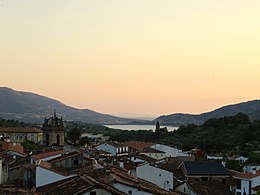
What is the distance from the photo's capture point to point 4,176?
1249 inches

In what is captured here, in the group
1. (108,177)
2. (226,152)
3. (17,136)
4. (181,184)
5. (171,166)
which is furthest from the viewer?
(17,136)

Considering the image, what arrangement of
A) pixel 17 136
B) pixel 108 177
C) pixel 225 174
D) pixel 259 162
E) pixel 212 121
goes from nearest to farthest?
pixel 108 177, pixel 225 174, pixel 259 162, pixel 17 136, pixel 212 121

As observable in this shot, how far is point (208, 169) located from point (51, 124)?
22.3 m

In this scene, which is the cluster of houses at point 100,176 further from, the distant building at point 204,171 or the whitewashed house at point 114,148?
the whitewashed house at point 114,148

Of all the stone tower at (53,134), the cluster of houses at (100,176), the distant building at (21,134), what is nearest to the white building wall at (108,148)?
the cluster of houses at (100,176)

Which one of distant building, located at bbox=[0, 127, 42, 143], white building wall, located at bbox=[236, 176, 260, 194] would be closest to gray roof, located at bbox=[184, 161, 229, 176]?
white building wall, located at bbox=[236, 176, 260, 194]

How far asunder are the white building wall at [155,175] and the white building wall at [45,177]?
31.6 feet

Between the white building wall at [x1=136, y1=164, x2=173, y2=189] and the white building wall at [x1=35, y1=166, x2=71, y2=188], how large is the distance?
31.6ft

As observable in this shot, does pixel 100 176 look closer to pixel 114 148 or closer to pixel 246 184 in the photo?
pixel 246 184

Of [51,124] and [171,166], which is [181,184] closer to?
[171,166]

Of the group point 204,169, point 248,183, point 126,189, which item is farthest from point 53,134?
point 126,189

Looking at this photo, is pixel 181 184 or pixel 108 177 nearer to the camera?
pixel 108 177

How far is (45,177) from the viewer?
25656mm

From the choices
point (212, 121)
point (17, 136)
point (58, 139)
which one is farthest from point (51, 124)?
point (212, 121)
